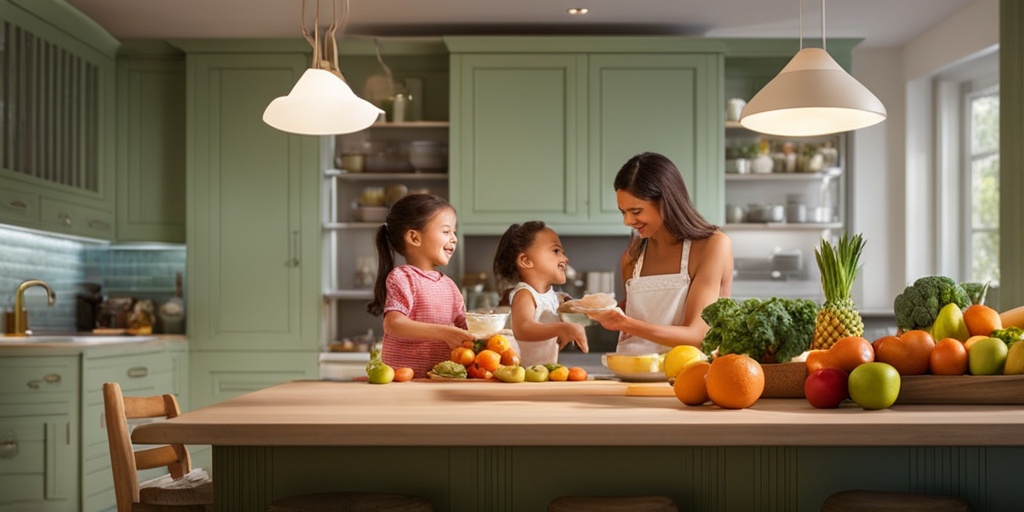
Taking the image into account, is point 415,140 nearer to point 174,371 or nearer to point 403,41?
point 403,41

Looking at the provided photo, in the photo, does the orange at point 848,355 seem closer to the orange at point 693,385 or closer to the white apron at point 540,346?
the orange at point 693,385

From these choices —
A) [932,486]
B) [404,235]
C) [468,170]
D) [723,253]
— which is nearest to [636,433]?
[932,486]

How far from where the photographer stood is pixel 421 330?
268 centimetres

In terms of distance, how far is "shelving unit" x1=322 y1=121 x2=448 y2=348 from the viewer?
207 inches

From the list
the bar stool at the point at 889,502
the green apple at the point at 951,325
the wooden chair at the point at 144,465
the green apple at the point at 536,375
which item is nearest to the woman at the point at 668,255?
the green apple at the point at 536,375

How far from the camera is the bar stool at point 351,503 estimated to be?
1.68 m

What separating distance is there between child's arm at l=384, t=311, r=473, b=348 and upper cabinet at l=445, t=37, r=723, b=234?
7.52 ft

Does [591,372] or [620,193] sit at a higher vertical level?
[620,193]

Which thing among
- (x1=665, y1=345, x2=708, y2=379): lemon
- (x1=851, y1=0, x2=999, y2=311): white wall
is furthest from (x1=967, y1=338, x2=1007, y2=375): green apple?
(x1=851, y1=0, x2=999, y2=311): white wall

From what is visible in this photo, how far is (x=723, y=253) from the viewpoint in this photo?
8.89 ft

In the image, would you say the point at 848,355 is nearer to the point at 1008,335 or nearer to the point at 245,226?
the point at 1008,335

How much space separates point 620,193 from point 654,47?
97.4 inches

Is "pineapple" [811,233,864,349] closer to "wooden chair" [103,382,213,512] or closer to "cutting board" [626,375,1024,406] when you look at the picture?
"cutting board" [626,375,1024,406]

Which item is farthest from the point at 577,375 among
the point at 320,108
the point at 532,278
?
the point at 320,108
